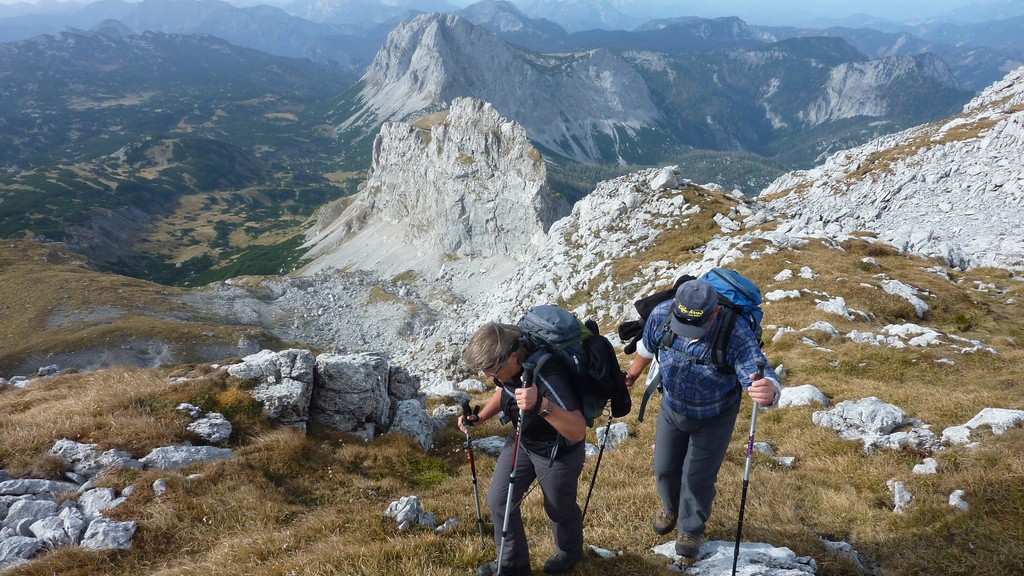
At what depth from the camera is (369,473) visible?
9.98m

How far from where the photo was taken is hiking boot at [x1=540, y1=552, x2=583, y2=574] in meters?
5.72

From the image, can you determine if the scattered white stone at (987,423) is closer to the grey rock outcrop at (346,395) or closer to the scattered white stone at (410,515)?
the scattered white stone at (410,515)

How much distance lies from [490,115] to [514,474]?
12092cm

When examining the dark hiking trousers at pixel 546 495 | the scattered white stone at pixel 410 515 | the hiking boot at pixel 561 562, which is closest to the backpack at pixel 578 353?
the dark hiking trousers at pixel 546 495

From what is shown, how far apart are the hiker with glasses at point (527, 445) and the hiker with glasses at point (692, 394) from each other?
1559mm

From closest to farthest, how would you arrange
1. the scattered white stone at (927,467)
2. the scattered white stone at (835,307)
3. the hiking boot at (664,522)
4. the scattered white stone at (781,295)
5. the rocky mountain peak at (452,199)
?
the hiking boot at (664,522), the scattered white stone at (927,467), the scattered white stone at (835,307), the scattered white stone at (781,295), the rocky mountain peak at (452,199)

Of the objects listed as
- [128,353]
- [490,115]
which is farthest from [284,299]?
[490,115]

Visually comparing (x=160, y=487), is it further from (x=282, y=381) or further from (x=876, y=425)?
(x=876, y=425)

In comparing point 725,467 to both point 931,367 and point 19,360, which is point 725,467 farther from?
point 19,360

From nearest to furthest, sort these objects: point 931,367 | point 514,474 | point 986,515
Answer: point 514,474
point 986,515
point 931,367

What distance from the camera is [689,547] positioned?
19.7ft

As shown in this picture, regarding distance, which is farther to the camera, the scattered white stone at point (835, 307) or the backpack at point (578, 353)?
the scattered white stone at point (835, 307)

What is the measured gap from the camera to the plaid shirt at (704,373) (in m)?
5.64

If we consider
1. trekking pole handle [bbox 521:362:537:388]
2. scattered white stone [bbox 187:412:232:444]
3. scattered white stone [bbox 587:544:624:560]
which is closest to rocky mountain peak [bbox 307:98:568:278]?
scattered white stone [bbox 187:412:232:444]
